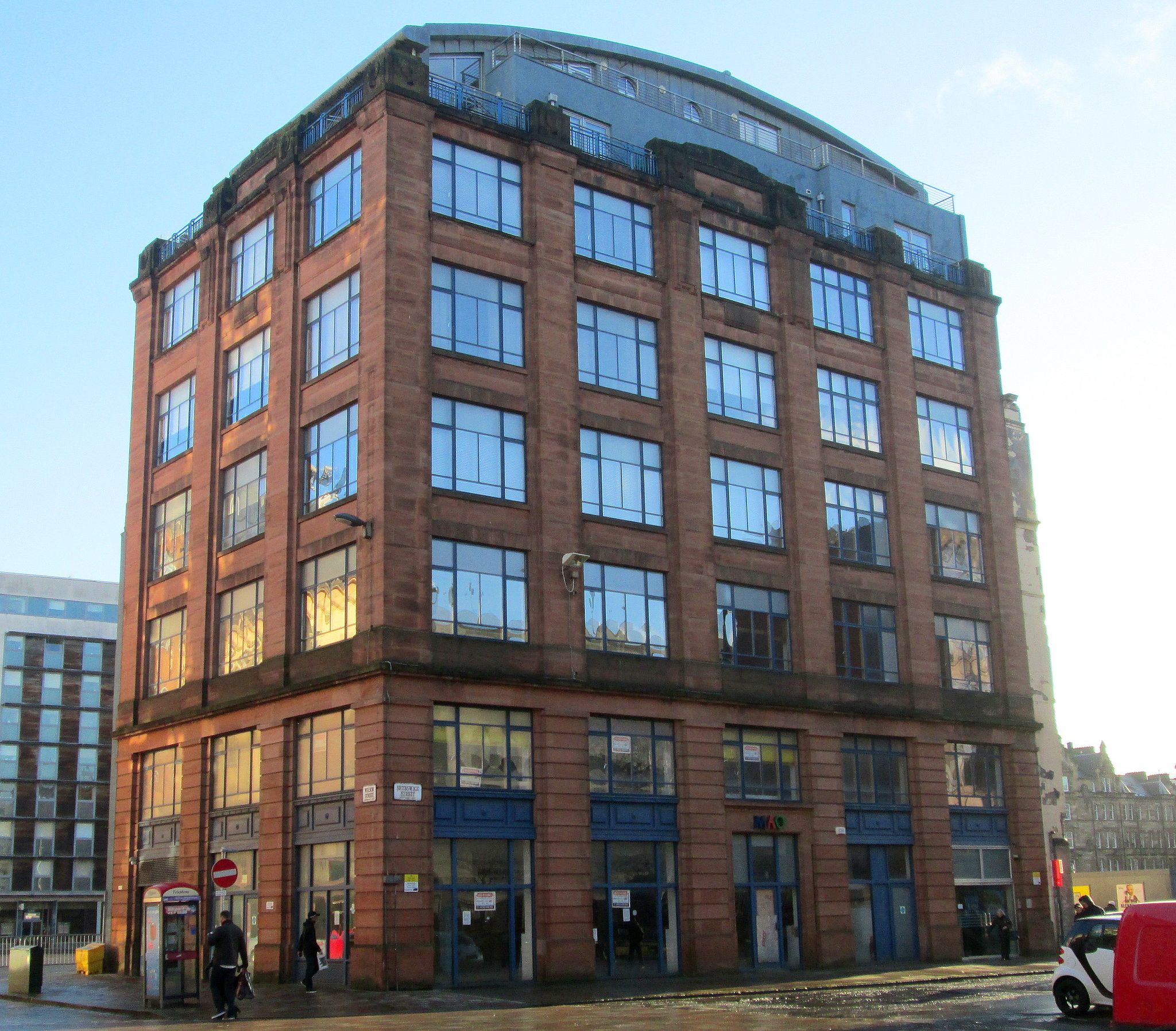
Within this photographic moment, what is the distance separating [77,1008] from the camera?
97.8 feet

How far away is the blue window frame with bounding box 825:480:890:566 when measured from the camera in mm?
44344

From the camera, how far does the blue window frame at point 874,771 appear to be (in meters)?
42.4

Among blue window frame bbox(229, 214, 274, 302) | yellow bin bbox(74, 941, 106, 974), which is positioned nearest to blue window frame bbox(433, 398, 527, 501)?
blue window frame bbox(229, 214, 274, 302)

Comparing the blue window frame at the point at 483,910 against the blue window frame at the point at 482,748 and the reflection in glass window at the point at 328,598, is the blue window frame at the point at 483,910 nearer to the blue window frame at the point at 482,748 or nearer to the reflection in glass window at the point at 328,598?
the blue window frame at the point at 482,748

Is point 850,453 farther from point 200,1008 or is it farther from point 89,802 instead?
point 89,802

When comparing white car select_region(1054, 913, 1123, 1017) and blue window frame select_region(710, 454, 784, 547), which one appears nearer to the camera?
white car select_region(1054, 913, 1123, 1017)

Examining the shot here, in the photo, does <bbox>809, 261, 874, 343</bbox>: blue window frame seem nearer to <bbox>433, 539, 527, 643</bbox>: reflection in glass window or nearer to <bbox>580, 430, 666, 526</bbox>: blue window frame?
<bbox>580, 430, 666, 526</bbox>: blue window frame

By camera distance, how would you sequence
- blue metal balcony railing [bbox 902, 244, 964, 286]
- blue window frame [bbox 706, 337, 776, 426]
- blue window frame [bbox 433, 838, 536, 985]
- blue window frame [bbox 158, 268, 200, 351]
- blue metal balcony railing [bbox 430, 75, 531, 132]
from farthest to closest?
blue metal balcony railing [bbox 902, 244, 964, 286]
blue window frame [bbox 158, 268, 200, 351]
blue window frame [bbox 706, 337, 776, 426]
blue metal balcony railing [bbox 430, 75, 531, 132]
blue window frame [bbox 433, 838, 536, 985]

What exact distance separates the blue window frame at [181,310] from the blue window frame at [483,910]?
2122 centimetres

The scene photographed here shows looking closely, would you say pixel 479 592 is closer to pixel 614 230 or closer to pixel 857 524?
pixel 614 230

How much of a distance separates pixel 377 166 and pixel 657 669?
15862mm

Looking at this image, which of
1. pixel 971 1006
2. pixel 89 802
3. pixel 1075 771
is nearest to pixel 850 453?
pixel 971 1006

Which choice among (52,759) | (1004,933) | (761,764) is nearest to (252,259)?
(761,764)

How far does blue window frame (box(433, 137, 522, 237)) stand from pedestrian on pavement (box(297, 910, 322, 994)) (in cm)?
1905
